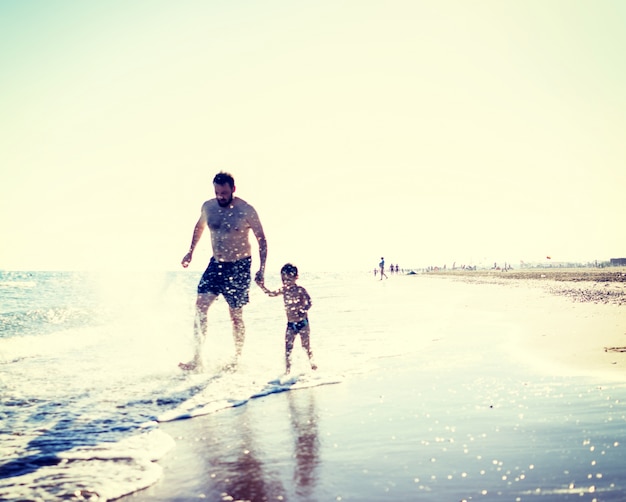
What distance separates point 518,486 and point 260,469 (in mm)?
1312

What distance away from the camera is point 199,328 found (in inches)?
227

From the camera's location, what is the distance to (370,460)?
8.65ft

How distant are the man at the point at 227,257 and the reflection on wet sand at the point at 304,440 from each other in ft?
5.71

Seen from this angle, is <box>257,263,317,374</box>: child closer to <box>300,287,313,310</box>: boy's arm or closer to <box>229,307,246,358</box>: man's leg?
<box>300,287,313,310</box>: boy's arm

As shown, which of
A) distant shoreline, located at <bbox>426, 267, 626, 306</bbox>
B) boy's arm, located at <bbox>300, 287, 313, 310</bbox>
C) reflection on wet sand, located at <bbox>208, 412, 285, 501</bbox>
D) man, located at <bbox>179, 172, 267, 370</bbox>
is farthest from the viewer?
distant shoreline, located at <bbox>426, 267, 626, 306</bbox>

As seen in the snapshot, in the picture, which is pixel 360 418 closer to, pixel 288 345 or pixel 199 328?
pixel 288 345

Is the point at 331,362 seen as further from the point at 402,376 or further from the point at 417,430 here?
the point at 417,430

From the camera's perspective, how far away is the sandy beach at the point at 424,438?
2.26m

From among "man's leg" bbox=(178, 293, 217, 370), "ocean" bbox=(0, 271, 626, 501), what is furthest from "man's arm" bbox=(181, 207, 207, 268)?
"ocean" bbox=(0, 271, 626, 501)

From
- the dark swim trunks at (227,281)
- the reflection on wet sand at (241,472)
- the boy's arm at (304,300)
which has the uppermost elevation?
the dark swim trunks at (227,281)

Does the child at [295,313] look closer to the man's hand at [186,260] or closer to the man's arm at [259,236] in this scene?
the man's arm at [259,236]

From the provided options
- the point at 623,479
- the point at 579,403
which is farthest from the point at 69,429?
the point at 579,403

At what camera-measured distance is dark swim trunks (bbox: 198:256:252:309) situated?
5848 mm

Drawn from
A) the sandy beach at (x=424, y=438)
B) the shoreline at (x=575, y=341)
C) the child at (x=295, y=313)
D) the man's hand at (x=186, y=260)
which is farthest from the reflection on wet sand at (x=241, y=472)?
the shoreline at (x=575, y=341)
